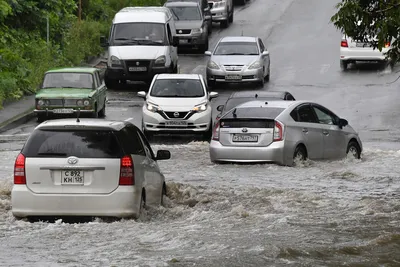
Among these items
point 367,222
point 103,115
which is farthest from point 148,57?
point 367,222

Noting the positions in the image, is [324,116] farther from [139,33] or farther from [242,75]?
[139,33]

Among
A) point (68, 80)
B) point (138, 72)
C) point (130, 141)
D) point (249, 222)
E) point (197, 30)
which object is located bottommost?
point (138, 72)

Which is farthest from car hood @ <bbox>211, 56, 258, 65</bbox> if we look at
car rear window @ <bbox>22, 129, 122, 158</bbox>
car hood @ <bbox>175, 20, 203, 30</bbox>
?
car rear window @ <bbox>22, 129, 122, 158</bbox>

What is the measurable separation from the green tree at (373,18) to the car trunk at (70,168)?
4.61 metres

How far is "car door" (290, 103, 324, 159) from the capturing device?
20.0m

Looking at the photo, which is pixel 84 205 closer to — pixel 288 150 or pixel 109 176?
pixel 109 176

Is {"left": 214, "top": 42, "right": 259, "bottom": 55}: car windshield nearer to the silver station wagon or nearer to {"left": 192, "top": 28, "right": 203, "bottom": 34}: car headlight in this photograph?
{"left": 192, "top": 28, "right": 203, "bottom": 34}: car headlight

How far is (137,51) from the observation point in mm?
35500

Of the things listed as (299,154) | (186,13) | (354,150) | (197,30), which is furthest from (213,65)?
(299,154)

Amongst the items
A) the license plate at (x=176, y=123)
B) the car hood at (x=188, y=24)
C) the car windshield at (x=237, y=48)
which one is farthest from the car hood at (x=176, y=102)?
the car hood at (x=188, y=24)

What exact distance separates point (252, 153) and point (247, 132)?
414mm

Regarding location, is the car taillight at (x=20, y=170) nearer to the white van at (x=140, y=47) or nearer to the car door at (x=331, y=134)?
the car door at (x=331, y=134)

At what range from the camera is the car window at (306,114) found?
2045cm

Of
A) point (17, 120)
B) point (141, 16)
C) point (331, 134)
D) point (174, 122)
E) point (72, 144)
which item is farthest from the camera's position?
point (141, 16)
